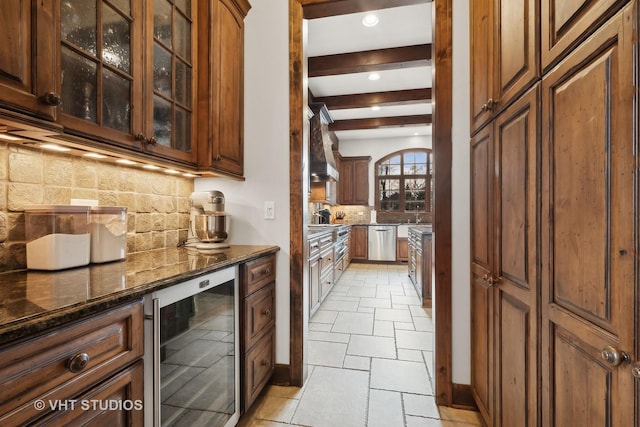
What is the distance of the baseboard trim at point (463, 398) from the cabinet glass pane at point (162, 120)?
221cm

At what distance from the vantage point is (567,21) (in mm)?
825

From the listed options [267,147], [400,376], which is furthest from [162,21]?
[400,376]

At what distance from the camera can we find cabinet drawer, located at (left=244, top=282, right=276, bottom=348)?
1607 millimetres

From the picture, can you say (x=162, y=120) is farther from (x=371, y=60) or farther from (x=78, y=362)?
(x=371, y=60)

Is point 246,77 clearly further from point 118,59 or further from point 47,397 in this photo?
point 47,397

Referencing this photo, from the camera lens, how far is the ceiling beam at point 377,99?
472cm

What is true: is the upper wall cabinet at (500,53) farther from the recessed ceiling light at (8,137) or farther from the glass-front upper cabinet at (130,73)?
the recessed ceiling light at (8,137)

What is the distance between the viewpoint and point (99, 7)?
115cm

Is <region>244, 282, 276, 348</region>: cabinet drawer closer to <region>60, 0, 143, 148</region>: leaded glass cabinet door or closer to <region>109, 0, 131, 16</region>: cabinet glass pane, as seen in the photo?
<region>60, 0, 143, 148</region>: leaded glass cabinet door

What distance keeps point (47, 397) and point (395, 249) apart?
21.0 feet

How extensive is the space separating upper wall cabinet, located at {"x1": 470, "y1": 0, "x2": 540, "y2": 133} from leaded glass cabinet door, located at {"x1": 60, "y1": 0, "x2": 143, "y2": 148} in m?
1.61

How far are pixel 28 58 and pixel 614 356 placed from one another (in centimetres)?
174

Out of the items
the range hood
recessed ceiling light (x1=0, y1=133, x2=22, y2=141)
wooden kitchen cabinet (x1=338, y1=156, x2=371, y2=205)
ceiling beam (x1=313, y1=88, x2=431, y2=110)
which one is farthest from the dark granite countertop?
wooden kitchen cabinet (x1=338, y1=156, x2=371, y2=205)

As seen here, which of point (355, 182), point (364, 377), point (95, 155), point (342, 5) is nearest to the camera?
point (95, 155)
